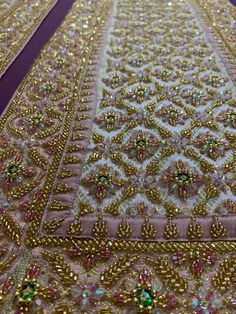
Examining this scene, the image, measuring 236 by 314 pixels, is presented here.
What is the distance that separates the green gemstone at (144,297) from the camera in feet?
2.17

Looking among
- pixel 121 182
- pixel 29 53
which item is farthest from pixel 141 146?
pixel 29 53

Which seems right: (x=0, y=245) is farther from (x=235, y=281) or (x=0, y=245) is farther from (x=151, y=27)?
(x=151, y=27)

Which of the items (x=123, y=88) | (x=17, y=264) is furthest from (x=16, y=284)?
(x=123, y=88)

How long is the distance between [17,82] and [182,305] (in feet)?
3.00

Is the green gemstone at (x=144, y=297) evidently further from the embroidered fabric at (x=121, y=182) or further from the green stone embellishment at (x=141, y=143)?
the green stone embellishment at (x=141, y=143)

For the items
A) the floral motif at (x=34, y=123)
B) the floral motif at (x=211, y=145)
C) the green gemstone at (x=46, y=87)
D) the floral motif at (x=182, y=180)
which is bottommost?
the floral motif at (x=182, y=180)

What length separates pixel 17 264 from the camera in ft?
2.37

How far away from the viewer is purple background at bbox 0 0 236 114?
1200 mm

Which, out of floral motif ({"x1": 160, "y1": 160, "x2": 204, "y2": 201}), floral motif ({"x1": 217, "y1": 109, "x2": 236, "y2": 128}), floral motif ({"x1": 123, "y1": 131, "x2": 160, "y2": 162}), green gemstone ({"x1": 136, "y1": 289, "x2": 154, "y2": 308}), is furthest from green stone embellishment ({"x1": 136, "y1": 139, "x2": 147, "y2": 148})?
green gemstone ({"x1": 136, "y1": 289, "x2": 154, "y2": 308})

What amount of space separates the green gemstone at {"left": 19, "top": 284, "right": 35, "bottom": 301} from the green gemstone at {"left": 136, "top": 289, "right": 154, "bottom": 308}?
20 centimetres

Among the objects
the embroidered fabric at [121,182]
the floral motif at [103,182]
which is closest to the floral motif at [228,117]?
the embroidered fabric at [121,182]

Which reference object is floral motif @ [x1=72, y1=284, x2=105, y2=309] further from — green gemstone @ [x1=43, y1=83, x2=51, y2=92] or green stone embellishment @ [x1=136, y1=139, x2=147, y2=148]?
green gemstone @ [x1=43, y1=83, x2=51, y2=92]

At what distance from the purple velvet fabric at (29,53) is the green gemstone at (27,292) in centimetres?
60

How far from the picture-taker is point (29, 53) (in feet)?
4.62
